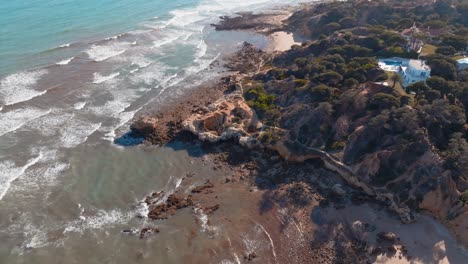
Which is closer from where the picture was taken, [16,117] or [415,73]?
[415,73]

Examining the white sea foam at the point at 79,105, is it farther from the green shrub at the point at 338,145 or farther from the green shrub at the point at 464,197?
the green shrub at the point at 464,197

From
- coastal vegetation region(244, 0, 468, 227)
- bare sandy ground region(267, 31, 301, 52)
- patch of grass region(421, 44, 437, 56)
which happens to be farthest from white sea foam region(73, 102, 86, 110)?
patch of grass region(421, 44, 437, 56)

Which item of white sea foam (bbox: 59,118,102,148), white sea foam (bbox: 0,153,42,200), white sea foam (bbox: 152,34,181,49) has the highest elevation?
white sea foam (bbox: 152,34,181,49)

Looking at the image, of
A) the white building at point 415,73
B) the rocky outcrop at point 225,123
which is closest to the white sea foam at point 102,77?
the rocky outcrop at point 225,123

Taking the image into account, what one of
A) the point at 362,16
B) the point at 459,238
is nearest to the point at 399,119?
the point at 459,238

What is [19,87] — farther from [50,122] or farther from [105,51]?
[105,51]

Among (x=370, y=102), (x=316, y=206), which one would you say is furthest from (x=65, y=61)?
(x=316, y=206)

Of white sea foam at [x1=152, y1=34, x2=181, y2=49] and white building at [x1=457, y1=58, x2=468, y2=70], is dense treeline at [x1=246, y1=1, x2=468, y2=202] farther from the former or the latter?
white sea foam at [x1=152, y1=34, x2=181, y2=49]
